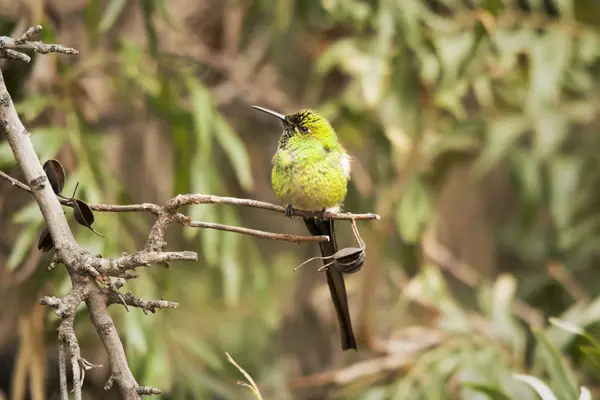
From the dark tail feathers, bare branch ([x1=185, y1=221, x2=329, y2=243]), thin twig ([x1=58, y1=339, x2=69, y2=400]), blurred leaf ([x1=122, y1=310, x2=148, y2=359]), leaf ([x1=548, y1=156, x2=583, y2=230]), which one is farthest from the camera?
leaf ([x1=548, y1=156, x2=583, y2=230])

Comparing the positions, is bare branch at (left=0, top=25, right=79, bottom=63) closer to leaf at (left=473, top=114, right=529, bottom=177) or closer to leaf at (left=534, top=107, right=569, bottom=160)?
leaf at (left=473, top=114, right=529, bottom=177)

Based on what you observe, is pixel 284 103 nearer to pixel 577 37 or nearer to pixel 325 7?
pixel 325 7

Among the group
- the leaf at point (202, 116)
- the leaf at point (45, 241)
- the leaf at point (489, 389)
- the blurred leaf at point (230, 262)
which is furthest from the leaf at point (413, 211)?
the leaf at point (45, 241)

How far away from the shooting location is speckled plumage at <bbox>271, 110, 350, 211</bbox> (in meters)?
1.54

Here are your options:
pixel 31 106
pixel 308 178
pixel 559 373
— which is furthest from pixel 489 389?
pixel 31 106

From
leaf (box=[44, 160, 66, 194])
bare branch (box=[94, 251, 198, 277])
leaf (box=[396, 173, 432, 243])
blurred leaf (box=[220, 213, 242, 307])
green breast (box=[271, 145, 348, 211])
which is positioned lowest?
bare branch (box=[94, 251, 198, 277])

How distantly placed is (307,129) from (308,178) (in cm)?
17

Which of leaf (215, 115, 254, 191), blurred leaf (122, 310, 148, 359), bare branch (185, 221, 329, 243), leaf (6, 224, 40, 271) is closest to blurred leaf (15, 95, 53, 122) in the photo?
leaf (6, 224, 40, 271)

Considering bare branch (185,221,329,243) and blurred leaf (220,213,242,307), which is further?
blurred leaf (220,213,242,307)

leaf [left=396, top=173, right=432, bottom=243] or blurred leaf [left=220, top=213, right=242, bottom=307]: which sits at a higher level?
leaf [left=396, top=173, right=432, bottom=243]

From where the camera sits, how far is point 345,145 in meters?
3.07

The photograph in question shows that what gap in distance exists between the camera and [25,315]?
7.54 ft

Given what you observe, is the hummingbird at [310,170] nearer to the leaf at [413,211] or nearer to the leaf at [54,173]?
the leaf at [54,173]

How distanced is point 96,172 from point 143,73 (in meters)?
0.38
